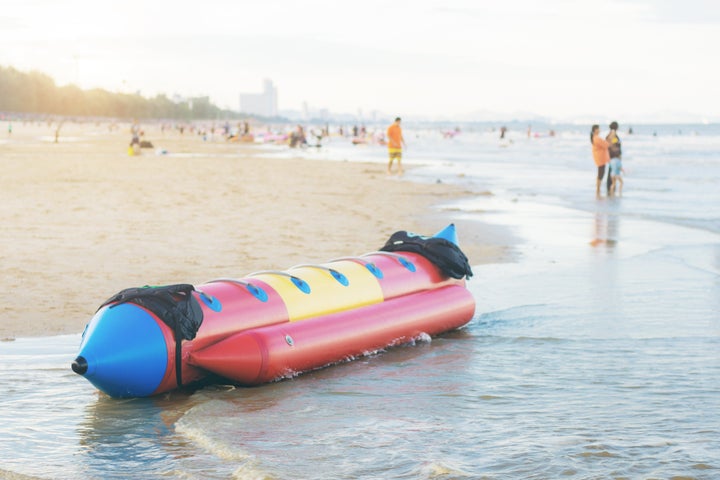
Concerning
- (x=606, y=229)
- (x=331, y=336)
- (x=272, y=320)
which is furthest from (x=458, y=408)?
(x=606, y=229)

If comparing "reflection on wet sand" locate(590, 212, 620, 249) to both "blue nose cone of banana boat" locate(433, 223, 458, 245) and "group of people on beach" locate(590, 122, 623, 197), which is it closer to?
"group of people on beach" locate(590, 122, 623, 197)

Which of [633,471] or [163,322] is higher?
[163,322]

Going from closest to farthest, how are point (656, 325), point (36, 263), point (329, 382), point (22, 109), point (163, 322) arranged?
point (163, 322) → point (329, 382) → point (656, 325) → point (36, 263) → point (22, 109)

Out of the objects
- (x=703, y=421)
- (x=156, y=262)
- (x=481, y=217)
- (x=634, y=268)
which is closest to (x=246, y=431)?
(x=703, y=421)

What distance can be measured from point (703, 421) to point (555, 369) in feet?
3.88

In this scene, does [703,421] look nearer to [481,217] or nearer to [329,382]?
[329,382]

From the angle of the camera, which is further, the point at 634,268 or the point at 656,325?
the point at 634,268

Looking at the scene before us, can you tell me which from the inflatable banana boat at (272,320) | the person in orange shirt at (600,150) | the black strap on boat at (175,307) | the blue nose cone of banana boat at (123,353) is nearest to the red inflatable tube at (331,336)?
the inflatable banana boat at (272,320)

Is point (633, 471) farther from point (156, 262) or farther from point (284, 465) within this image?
point (156, 262)

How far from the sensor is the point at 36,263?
852 cm

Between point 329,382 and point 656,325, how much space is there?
2772mm

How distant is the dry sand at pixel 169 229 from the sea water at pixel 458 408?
5.19 ft

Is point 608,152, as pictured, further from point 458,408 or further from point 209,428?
point 209,428

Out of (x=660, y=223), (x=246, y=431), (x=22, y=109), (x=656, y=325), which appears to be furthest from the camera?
(x=22, y=109)
